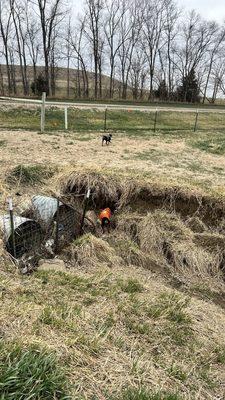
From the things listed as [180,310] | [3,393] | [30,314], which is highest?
[3,393]

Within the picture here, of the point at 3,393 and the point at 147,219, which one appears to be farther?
the point at 147,219

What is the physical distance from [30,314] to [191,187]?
511cm

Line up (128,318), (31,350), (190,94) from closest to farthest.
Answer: (31,350) → (128,318) → (190,94)

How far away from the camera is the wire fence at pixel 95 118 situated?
1630cm

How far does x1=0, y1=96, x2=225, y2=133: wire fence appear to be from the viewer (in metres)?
16.3

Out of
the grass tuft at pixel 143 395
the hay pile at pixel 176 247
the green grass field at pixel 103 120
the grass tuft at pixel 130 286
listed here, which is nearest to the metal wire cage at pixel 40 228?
the hay pile at pixel 176 247

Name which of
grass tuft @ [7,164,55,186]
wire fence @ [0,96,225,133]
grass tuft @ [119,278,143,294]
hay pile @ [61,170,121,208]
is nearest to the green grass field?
wire fence @ [0,96,225,133]

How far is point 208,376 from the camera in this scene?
2.73 m

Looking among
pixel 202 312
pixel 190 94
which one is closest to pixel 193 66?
pixel 190 94

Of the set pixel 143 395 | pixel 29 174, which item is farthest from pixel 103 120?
pixel 143 395

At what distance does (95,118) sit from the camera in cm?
2031

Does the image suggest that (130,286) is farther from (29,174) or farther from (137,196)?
(29,174)

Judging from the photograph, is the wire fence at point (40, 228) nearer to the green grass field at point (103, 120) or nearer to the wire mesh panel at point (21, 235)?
the wire mesh panel at point (21, 235)

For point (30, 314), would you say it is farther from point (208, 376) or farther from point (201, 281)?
point (201, 281)
